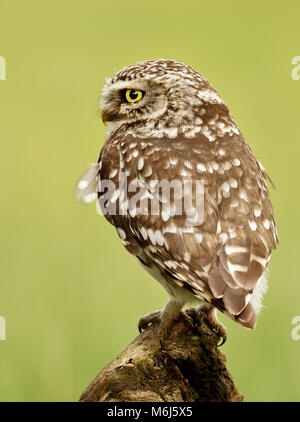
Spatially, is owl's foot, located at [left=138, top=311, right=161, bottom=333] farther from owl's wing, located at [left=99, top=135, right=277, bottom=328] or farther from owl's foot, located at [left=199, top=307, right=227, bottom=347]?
owl's wing, located at [left=99, top=135, right=277, bottom=328]

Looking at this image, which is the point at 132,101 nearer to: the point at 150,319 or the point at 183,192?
the point at 183,192

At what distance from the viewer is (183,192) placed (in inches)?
160

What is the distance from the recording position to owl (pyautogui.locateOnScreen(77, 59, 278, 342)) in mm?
3846

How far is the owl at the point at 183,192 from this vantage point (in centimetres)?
385

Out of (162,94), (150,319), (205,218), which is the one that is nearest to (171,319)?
(150,319)

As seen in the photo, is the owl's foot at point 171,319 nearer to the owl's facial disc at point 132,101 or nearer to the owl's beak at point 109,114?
the owl's facial disc at point 132,101

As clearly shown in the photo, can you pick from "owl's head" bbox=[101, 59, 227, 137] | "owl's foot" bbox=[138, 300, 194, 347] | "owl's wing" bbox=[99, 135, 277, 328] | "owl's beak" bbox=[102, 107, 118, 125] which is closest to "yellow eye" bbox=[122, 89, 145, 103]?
"owl's head" bbox=[101, 59, 227, 137]

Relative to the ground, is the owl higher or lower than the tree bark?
higher

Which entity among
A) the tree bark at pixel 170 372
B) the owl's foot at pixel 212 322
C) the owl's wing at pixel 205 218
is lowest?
the tree bark at pixel 170 372

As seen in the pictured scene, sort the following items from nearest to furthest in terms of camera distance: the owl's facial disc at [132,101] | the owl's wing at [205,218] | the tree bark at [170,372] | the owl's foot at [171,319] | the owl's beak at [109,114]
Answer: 1. the owl's wing at [205,218]
2. the tree bark at [170,372]
3. the owl's foot at [171,319]
4. the owl's facial disc at [132,101]
5. the owl's beak at [109,114]

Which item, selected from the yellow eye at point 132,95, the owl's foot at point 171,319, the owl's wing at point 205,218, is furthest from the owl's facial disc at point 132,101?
the owl's foot at point 171,319

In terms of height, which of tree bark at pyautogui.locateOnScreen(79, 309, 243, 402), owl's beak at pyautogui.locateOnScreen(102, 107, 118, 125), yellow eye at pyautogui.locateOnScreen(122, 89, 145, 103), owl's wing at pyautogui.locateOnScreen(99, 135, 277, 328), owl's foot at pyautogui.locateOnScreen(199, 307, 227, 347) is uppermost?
yellow eye at pyautogui.locateOnScreen(122, 89, 145, 103)
